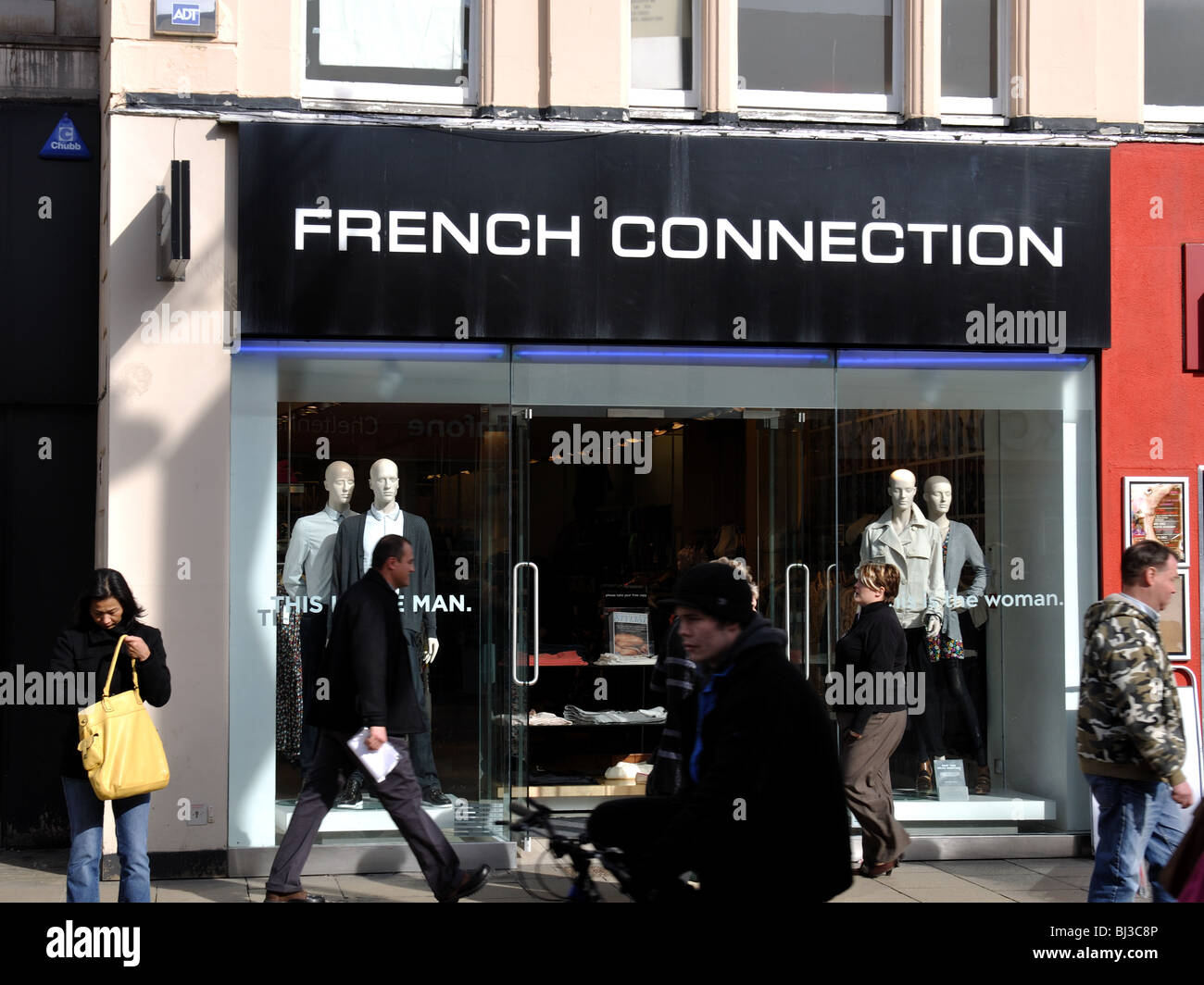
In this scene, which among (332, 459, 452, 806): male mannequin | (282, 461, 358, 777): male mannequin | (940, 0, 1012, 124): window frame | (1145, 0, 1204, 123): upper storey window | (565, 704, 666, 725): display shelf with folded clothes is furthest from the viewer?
(565, 704, 666, 725): display shelf with folded clothes

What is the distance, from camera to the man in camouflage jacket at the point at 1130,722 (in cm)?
581

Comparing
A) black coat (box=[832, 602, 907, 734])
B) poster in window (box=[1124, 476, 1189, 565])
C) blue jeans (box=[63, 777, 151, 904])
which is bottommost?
blue jeans (box=[63, 777, 151, 904])

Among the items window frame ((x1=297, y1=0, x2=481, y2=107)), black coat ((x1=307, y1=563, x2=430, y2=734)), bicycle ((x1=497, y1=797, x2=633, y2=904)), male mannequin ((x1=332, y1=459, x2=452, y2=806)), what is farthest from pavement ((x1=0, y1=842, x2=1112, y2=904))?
window frame ((x1=297, y1=0, x2=481, y2=107))

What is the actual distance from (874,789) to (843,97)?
175 inches

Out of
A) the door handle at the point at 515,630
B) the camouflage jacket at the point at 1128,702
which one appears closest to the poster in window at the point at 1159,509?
the camouflage jacket at the point at 1128,702

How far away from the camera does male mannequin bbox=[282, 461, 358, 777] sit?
829 centimetres

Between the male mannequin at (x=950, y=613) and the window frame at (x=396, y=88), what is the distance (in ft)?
13.0

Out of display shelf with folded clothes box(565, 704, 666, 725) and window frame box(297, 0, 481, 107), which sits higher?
window frame box(297, 0, 481, 107)

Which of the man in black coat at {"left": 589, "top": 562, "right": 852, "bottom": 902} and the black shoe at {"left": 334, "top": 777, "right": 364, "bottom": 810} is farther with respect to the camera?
the black shoe at {"left": 334, "top": 777, "right": 364, "bottom": 810}

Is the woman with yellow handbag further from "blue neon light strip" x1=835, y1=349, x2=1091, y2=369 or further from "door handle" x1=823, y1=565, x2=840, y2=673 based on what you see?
"blue neon light strip" x1=835, y1=349, x2=1091, y2=369

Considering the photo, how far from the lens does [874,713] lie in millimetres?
8070

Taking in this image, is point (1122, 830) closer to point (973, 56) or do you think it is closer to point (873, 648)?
point (873, 648)

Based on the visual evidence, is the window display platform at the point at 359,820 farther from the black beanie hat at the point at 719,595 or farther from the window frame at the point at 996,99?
the window frame at the point at 996,99

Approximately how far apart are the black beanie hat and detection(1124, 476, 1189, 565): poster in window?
5474 millimetres
